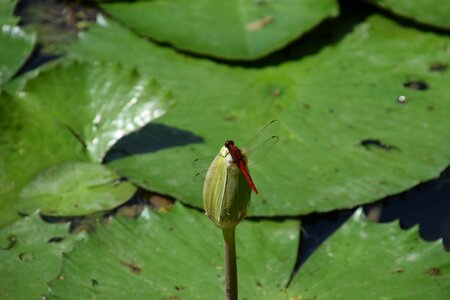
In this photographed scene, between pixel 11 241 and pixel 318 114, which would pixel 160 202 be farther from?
pixel 318 114

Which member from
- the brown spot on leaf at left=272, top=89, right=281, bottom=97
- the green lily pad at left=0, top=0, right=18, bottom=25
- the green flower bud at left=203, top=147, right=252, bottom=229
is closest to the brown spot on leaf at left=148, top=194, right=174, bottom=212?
the brown spot on leaf at left=272, top=89, right=281, bottom=97

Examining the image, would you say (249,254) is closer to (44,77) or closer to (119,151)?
(119,151)

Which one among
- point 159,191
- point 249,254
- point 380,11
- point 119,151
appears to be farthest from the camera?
point 380,11

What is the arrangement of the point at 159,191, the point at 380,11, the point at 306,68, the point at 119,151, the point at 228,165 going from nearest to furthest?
the point at 228,165 → the point at 159,191 → the point at 119,151 → the point at 306,68 → the point at 380,11

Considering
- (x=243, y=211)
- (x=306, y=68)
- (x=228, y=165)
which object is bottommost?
(x=306, y=68)

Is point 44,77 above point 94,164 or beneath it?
above

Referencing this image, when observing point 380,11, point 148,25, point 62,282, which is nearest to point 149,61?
point 148,25

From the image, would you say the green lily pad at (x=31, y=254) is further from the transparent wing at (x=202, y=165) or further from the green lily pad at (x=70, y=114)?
the transparent wing at (x=202, y=165)

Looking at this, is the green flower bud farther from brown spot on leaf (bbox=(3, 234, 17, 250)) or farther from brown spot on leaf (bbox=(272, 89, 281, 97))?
brown spot on leaf (bbox=(272, 89, 281, 97))

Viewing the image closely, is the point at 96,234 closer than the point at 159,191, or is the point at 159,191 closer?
the point at 96,234
